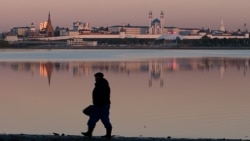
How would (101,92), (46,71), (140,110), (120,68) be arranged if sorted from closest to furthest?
(101,92) → (140,110) → (46,71) → (120,68)

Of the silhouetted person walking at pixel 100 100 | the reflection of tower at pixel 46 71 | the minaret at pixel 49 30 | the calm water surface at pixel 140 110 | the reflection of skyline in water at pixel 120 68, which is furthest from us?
the minaret at pixel 49 30

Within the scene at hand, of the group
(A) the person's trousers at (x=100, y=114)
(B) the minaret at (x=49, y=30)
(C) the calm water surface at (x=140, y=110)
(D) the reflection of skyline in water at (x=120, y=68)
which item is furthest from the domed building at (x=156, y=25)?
(A) the person's trousers at (x=100, y=114)

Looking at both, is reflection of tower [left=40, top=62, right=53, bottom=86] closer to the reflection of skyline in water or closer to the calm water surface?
the reflection of skyline in water

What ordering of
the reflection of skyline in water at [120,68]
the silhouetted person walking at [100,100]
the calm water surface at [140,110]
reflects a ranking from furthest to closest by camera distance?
the reflection of skyline in water at [120,68]
the calm water surface at [140,110]
the silhouetted person walking at [100,100]

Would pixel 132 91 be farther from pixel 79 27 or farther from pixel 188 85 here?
pixel 79 27

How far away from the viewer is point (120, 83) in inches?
786

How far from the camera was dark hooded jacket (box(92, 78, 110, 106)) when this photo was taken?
23.6 feet

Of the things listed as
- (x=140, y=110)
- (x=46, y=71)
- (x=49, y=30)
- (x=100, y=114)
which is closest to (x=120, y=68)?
(x=46, y=71)

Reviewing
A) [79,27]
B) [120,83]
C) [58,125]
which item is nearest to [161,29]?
[79,27]

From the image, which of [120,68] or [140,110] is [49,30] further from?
[140,110]

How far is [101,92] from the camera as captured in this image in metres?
7.21

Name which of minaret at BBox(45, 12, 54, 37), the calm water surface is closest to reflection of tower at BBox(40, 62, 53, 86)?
the calm water surface

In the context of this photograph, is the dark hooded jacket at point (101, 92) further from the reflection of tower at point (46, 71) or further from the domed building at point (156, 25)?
the domed building at point (156, 25)

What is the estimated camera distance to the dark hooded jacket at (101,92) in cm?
720
